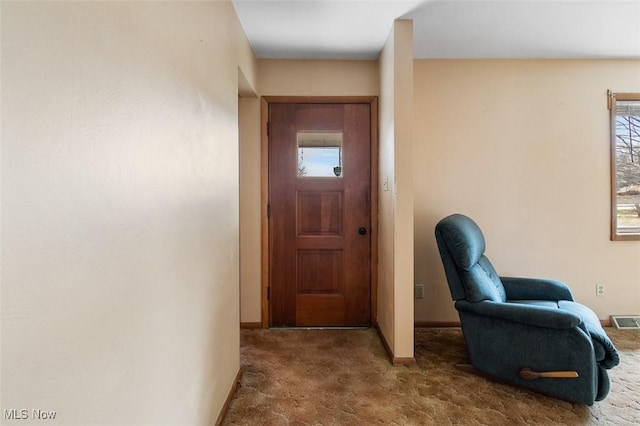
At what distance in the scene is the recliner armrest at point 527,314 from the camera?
1947 millimetres

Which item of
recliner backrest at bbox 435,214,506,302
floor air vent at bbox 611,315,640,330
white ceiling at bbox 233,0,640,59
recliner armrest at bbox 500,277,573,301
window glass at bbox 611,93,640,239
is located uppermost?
white ceiling at bbox 233,0,640,59

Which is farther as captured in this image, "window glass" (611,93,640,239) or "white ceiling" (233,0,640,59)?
"window glass" (611,93,640,239)

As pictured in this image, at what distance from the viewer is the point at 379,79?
301 cm

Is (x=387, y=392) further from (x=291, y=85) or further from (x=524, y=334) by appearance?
(x=291, y=85)

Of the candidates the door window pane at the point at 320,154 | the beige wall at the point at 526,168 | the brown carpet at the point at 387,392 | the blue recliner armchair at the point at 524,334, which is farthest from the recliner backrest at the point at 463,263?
the door window pane at the point at 320,154

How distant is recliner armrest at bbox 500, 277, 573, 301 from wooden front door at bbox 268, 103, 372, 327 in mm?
1173

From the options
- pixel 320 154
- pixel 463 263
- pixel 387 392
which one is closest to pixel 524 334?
pixel 463 263

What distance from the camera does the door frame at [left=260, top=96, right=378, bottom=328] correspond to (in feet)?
10.2

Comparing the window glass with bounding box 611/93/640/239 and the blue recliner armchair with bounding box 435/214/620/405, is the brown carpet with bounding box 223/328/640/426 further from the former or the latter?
the window glass with bounding box 611/93/640/239

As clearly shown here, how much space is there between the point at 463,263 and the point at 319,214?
1.38 meters

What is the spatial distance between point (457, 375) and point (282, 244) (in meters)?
1.76

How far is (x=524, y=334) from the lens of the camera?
2096 mm

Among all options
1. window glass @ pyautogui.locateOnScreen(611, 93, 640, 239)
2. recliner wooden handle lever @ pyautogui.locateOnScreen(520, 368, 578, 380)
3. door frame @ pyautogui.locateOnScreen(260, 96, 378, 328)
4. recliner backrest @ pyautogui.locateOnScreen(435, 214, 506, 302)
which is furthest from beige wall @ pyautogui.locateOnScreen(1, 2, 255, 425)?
window glass @ pyautogui.locateOnScreen(611, 93, 640, 239)

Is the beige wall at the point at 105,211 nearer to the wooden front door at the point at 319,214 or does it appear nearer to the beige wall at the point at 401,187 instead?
the beige wall at the point at 401,187
